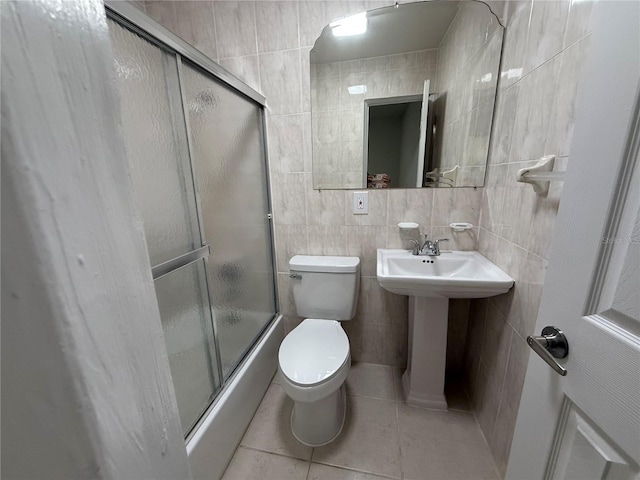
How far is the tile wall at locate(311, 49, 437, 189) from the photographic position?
1.29 m

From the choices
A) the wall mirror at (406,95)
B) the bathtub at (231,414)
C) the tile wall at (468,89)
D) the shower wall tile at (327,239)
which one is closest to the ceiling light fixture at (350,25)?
the wall mirror at (406,95)

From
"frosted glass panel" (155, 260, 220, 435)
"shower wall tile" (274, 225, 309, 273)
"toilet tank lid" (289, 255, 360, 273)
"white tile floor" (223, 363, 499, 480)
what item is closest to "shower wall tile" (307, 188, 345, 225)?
"shower wall tile" (274, 225, 309, 273)

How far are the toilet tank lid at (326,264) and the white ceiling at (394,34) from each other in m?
1.07

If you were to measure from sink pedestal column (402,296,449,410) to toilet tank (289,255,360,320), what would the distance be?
346 millimetres

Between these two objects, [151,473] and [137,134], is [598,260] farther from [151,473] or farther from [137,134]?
[137,134]

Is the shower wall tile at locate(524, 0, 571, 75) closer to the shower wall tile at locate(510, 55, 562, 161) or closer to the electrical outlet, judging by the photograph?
the shower wall tile at locate(510, 55, 562, 161)

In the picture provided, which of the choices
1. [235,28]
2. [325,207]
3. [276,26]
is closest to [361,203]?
[325,207]

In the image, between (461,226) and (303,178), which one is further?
(303,178)

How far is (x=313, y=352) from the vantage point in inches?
46.9

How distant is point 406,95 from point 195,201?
3.83ft

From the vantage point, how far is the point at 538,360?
1.92 ft

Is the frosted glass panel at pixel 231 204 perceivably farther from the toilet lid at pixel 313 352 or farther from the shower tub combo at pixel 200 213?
the toilet lid at pixel 313 352

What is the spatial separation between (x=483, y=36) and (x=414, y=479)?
1.97 m

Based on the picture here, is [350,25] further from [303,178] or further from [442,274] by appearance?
[442,274]
